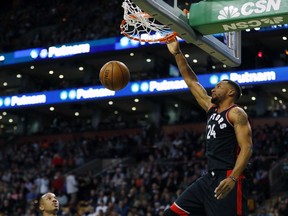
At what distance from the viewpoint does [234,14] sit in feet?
24.1

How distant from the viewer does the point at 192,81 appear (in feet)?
23.1

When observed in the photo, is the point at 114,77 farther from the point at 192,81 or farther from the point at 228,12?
the point at 228,12

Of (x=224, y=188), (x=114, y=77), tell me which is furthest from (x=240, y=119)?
(x=114, y=77)

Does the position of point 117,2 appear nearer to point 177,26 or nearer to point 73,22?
point 73,22

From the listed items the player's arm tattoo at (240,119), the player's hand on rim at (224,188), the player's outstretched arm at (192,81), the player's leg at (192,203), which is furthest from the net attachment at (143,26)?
the player's hand on rim at (224,188)

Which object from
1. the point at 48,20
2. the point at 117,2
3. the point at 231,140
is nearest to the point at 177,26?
the point at 231,140

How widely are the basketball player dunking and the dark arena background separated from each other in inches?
A: 364

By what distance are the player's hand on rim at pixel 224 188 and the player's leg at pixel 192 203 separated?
48 cm

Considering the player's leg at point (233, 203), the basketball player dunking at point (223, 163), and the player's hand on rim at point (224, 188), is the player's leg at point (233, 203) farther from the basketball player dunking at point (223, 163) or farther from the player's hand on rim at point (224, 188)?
the player's hand on rim at point (224, 188)

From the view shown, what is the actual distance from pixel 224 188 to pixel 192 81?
1.68 metres

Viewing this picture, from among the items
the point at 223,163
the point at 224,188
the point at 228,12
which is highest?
the point at 228,12

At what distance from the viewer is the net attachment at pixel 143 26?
7.78 m

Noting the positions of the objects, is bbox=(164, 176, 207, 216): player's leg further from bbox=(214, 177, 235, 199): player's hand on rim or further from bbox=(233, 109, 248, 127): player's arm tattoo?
bbox=(233, 109, 248, 127): player's arm tattoo

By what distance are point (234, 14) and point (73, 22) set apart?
86.3 feet
